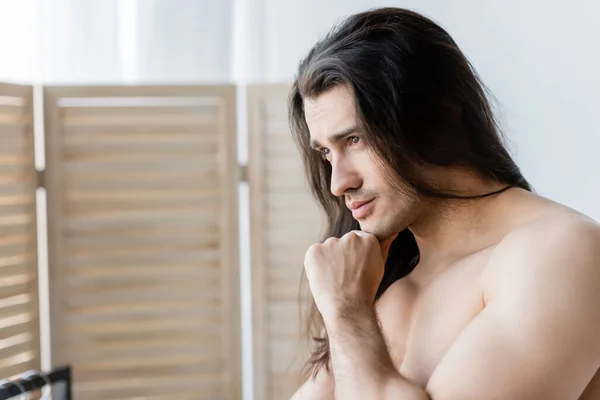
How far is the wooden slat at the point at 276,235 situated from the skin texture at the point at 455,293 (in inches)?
29.1

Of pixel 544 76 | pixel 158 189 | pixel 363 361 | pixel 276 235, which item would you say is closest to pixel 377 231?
pixel 363 361

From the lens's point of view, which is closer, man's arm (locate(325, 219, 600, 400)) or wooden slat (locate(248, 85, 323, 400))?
man's arm (locate(325, 219, 600, 400))

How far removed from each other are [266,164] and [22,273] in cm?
72

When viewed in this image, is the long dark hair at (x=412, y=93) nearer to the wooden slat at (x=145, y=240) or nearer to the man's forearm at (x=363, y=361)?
the man's forearm at (x=363, y=361)

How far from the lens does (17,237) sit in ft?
6.44

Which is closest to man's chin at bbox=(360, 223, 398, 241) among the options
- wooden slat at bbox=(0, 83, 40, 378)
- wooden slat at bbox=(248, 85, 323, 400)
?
wooden slat at bbox=(248, 85, 323, 400)

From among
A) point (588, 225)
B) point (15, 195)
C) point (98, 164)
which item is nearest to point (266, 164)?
point (98, 164)

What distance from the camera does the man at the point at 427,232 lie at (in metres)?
0.96

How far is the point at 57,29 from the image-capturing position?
2131 millimetres

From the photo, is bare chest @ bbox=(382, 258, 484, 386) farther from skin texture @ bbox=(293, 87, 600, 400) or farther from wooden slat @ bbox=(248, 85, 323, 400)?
wooden slat @ bbox=(248, 85, 323, 400)

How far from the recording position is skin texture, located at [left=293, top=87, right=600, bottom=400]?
3.05 ft

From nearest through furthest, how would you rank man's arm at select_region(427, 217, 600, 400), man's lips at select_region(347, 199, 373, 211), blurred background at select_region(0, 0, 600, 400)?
man's arm at select_region(427, 217, 600, 400) < man's lips at select_region(347, 199, 373, 211) < blurred background at select_region(0, 0, 600, 400)

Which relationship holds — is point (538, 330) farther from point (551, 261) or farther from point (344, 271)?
point (344, 271)

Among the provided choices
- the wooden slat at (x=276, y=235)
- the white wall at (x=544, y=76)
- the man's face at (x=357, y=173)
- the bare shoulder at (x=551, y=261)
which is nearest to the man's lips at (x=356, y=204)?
the man's face at (x=357, y=173)
